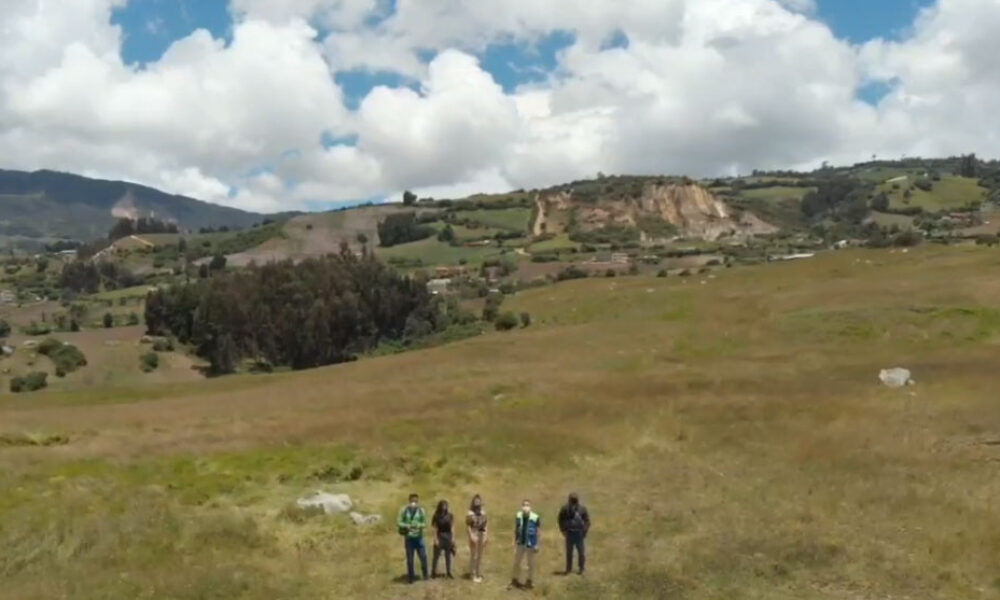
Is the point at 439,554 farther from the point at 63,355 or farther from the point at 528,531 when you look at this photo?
the point at 63,355

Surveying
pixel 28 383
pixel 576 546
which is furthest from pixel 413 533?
pixel 28 383

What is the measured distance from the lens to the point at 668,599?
23.3 m

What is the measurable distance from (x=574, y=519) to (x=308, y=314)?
81.0 meters

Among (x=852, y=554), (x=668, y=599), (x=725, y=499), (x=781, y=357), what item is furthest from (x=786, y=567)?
(x=781, y=357)

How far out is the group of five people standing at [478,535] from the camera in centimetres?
2516

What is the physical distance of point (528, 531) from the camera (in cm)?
2502

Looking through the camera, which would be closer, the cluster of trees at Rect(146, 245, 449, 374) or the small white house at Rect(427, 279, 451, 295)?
Result: the cluster of trees at Rect(146, 245, 449, 374)

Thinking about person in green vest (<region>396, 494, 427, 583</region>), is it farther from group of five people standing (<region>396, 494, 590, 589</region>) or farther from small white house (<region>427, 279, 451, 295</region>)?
small white house (<region>427, 279, 451, 295</region>)

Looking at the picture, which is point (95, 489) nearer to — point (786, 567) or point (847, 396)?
point (786, 567)

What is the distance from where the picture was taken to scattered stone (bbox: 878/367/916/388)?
164ft

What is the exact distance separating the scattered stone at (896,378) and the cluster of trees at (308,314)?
62048mm

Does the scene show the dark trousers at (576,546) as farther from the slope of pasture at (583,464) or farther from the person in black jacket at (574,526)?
the slope of pasture at (583,464)

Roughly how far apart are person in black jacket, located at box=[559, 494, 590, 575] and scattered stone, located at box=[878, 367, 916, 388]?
29.8 metres

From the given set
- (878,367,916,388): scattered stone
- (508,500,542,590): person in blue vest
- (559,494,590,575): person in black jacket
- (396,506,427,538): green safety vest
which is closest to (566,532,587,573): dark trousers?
(559,494,590,575): person in black jacket
